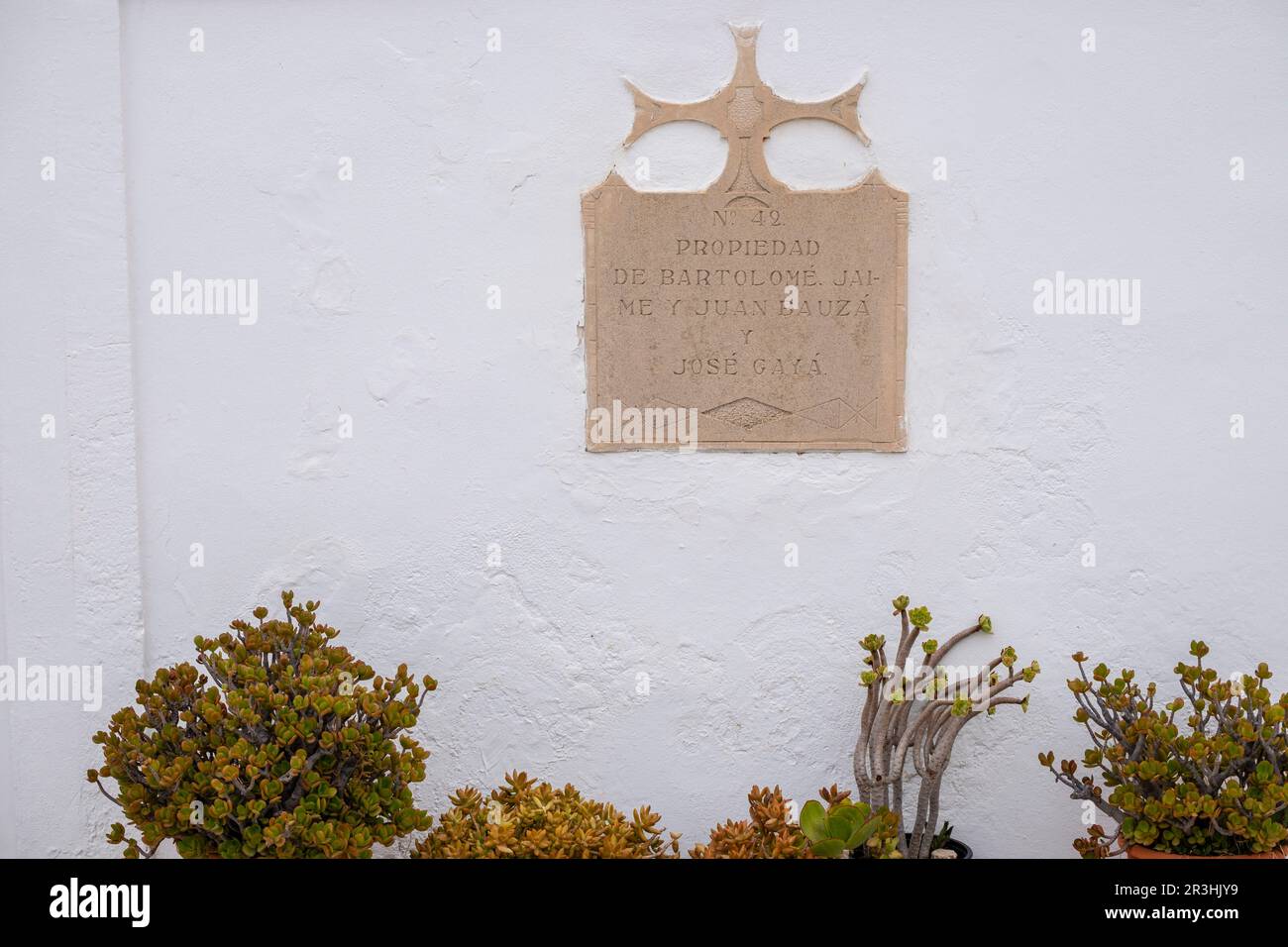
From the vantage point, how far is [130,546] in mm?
3635

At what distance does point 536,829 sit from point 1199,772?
1.88 meters

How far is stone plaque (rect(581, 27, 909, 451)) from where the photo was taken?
11.9 feet

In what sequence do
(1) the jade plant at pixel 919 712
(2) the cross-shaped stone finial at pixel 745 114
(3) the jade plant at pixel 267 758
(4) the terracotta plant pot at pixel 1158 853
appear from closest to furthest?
(3) the jade plant at pixel 267 758, (4) the terracotta plant pot at pixel 1158 853, (1) the jade plant at pixel 919 712, (2) the cross-shaped stone finial at pixel 745 114

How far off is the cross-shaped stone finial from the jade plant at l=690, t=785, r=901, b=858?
6.35 feet

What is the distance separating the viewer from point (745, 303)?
144 inches

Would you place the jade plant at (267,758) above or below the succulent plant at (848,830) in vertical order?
above

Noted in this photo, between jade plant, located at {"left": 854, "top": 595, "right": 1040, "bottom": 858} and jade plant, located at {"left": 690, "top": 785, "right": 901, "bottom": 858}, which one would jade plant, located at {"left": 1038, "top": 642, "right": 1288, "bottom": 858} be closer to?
jade plant, located at {"left": 854, "top": 595, "right": 1040, "bottom": 858}

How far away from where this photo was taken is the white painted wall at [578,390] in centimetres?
361

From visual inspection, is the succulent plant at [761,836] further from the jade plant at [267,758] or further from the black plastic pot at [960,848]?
the jade plant at [267,758]

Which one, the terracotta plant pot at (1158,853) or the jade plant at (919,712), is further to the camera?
the jade plant at (919,712)

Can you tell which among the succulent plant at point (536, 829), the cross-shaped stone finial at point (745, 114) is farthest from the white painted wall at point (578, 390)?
the succulent plant at point (536, 829)

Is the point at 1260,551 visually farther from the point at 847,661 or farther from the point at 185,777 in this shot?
the point at 185,777

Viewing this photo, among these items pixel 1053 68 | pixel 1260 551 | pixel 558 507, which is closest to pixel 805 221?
pixel 1053 68

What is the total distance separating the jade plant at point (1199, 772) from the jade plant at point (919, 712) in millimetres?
311
